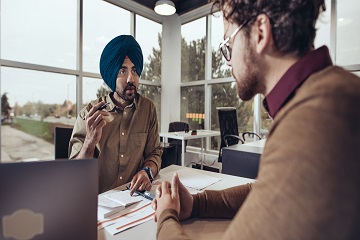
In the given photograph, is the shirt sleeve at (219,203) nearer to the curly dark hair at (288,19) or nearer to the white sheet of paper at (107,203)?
the white sheet of paper at (107,203)

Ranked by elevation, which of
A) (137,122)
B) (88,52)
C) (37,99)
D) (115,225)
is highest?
(88,52)

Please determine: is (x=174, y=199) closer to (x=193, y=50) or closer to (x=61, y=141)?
(x=61, y=141)

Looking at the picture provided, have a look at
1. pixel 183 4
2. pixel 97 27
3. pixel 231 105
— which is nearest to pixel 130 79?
pixel 97 27

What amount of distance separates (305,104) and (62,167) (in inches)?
19.1

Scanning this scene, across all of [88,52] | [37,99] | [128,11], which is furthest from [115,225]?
[128,11]

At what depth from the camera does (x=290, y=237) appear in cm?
32

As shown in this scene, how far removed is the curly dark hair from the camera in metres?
0.53

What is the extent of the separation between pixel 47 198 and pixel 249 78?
57cm

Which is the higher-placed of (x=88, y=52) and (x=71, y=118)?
(x=88, y=52)

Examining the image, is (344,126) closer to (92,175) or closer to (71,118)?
(92,175)

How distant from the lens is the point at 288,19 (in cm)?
54

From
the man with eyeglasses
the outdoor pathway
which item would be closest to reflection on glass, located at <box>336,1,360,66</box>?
the man with eyeglasses

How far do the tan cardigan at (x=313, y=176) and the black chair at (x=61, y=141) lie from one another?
1.59 meters

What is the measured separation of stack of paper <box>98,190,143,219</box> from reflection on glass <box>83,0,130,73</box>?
348cm
